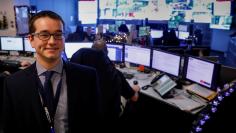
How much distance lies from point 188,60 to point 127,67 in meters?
1.32

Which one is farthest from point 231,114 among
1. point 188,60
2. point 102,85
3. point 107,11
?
point 107,11

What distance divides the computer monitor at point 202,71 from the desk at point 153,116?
0.55 meters

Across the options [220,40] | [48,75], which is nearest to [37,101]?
[48,75]

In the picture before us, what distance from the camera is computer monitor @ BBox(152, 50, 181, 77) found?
3.29m

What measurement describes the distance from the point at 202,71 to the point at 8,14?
4.41 m

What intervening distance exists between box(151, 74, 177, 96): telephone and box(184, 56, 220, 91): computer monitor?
24 centimetres

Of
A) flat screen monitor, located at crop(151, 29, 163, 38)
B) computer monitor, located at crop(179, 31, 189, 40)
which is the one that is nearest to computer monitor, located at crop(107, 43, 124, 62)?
flat screen monitor, located at crop(151, 29, 163, 38)

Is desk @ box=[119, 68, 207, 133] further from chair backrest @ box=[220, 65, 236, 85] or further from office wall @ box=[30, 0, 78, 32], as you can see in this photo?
office wall @ box=[30, 0, 78, 32]

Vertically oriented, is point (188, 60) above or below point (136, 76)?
above

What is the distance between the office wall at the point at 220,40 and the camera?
9.02m

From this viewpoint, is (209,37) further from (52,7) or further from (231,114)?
(231,114)

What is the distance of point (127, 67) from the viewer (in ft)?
13.9

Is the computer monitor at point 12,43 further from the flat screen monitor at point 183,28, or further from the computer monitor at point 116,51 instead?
the flat screen monitor at point 183,28

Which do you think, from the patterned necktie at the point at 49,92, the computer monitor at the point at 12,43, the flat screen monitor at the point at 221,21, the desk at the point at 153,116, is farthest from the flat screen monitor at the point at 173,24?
the patterned necktie at the point at 49,92
